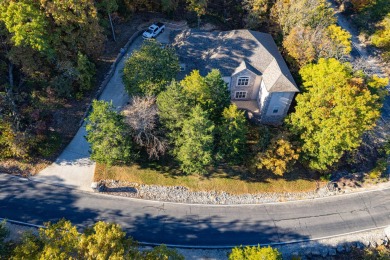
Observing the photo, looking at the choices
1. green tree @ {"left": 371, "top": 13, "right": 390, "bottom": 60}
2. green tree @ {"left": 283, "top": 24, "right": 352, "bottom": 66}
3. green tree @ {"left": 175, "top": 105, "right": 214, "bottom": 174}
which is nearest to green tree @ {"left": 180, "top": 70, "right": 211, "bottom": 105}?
green tree @ {"left": 175, "top": 105, "right": 214, "bottom": 174}

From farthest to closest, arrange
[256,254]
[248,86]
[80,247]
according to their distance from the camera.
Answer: [248,86] → [256,254] → [80,247]

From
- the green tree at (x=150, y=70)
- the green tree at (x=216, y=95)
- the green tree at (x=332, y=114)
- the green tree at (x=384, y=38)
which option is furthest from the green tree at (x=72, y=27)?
the green tree at (x=384, y=38)

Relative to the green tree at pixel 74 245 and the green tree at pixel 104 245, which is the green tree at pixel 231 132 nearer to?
the green tree at pixel 104 245

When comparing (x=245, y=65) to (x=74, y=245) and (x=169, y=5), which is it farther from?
(x=74, y=245)

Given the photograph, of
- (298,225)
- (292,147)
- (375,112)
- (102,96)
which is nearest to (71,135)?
(102,96)

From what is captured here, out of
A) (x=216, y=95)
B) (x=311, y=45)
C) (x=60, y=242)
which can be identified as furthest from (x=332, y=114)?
(x=60, y=242)

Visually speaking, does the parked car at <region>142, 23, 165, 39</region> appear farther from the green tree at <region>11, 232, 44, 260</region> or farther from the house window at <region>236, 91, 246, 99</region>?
the green tree at <region>11, 232, 44, 260</region>

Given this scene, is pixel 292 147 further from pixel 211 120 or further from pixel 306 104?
pixel 211 120

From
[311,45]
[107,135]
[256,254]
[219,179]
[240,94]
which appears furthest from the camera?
[240,94]
